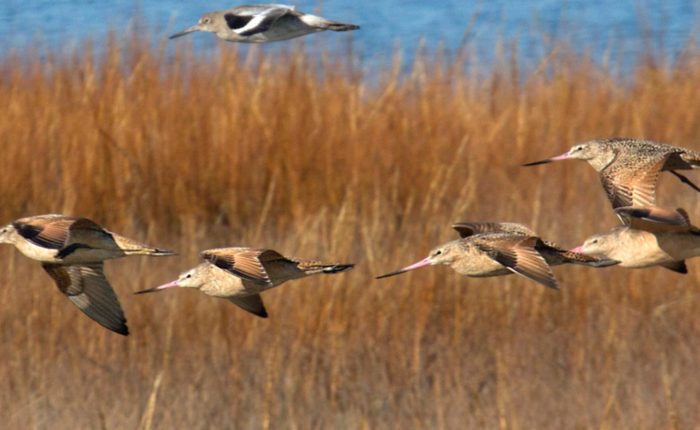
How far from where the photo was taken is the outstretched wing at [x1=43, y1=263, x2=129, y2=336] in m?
3.21

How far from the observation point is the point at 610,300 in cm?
579

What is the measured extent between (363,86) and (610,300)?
277cm

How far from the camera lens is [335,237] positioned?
17.7 ft

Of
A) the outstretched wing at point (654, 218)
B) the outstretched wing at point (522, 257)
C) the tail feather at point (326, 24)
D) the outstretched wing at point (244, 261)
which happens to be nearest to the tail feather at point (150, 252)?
the outstretched wing at point (244, 261)

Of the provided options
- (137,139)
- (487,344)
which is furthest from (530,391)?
(137,139)

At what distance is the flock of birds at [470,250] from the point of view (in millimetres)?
2799

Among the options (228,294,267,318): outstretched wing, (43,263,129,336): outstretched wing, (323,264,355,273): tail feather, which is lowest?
(43,263,129,336): outstretched wing

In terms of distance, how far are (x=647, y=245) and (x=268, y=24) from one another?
2.13m

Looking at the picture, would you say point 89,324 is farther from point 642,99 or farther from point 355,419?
point 642,99

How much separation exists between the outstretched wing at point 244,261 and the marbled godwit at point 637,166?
1175 mm

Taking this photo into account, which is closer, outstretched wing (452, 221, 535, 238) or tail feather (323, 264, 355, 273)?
tail feather (323, 264, 355, 273)

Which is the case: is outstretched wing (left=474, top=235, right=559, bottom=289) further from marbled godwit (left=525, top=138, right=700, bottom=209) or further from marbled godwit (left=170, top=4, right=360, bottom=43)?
marbled godwit (left=170, top=4, right=360, bottom=43)

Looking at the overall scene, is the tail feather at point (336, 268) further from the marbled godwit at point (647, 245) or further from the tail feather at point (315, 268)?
→ the marbled godwit at point (647, 245)

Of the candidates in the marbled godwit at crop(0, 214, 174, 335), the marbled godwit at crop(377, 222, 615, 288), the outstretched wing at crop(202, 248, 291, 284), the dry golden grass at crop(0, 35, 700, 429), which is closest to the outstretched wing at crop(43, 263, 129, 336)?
the marbled godwit at crop(0, 214, 174, 335)
